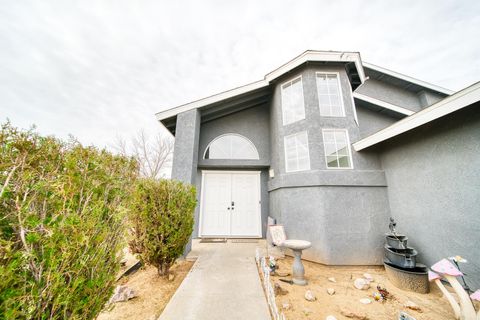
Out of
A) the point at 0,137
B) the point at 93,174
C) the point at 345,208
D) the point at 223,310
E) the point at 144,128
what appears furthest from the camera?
the point at 144,128

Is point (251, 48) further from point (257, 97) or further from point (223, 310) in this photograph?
point (223, 310)

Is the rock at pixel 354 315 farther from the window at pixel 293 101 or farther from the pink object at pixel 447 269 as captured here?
the window at pixel 293 101

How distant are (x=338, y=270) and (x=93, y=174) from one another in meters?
5.51

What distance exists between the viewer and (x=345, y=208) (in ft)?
15.0

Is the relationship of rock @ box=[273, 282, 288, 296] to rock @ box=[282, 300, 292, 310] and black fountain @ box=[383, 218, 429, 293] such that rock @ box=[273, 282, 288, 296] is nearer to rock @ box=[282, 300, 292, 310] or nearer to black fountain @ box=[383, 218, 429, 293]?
rock @ box=[282, 300, 292, 310]

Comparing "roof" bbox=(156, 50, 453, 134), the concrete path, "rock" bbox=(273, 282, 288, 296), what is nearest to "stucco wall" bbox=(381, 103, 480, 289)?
"roof" bbox=(156, 50, 453, 134)

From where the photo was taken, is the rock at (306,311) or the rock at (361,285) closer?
the rock at (306,311)

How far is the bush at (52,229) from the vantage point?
111 centimetres

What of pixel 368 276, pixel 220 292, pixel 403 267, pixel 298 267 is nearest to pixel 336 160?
pixel 403 267

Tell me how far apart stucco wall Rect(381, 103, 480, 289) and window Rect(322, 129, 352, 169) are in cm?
116

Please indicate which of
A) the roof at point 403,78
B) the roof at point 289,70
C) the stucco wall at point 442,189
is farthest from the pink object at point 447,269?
the roof at point 403,78

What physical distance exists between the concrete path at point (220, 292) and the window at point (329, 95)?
17.3 feet

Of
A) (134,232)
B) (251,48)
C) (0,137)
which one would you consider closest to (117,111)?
(251,48)

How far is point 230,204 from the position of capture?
22.1 ft
